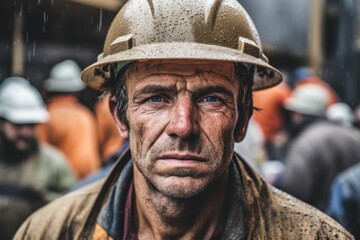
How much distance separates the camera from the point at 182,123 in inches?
107

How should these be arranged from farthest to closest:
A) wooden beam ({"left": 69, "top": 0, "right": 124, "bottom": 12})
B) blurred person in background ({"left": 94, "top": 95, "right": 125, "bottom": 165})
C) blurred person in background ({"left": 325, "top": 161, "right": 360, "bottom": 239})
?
1. wooden beam ({"left": 69, "top": 0, "right": 124, "bottom": 12})
2. blurred person in background ({"left": 94, "top": 95, "right": 125, "bottom": 165})
3. blurred person in background ({"left": 325, "top": 161, "right": 360, "bottom": 239})

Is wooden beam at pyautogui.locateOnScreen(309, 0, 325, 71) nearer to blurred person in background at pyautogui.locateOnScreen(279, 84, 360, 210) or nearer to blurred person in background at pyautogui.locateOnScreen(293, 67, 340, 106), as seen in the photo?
blurred person in background at pyautogui.locateOnScreen(293, 67, 340, 106)

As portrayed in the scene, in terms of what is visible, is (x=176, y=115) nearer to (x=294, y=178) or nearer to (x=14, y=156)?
(x=14, y=156)

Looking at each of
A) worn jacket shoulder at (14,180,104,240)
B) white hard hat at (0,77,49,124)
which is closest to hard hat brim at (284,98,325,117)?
white hard hat at (0,77,49,124)

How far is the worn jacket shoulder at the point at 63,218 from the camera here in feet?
10.4

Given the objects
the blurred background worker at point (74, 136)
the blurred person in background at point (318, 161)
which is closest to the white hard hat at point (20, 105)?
the blurred background worker at point (74, 136)

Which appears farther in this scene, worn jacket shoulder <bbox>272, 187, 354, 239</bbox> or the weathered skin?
worn jacket shoulder <bbox>272, 187, 354, 239</bbox>

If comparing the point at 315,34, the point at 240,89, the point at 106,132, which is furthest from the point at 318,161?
the point at 315,34

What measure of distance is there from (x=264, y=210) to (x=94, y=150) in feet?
14.9

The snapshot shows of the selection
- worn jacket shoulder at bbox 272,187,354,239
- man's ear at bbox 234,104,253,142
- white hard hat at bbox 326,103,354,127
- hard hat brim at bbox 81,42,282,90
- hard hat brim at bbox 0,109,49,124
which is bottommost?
white hard hat at bbox 326,103,354,127

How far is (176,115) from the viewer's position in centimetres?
276

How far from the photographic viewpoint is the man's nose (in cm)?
271

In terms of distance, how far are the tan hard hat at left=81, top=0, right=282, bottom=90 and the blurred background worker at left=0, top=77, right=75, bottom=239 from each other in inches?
132

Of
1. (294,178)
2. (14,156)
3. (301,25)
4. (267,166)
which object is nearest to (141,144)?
(14,156)
